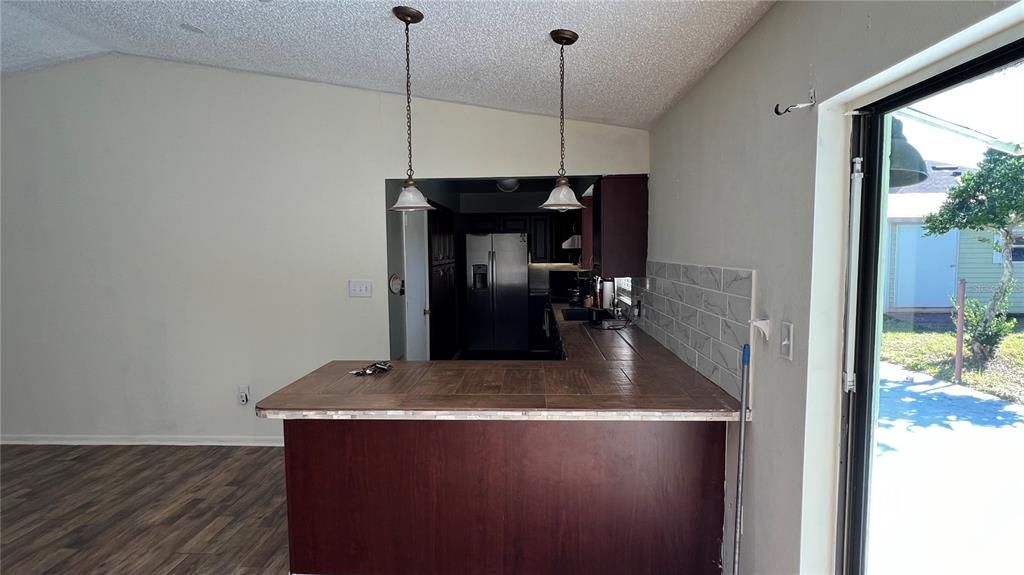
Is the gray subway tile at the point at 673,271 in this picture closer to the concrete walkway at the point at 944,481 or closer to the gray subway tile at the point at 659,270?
the gray subway tile at the point at 659,270

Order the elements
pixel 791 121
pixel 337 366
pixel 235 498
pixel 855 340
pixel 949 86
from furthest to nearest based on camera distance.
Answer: pixel 235 498 → pixel 337 366 → pixel 791 121 → pixel 855 340 → pixel 949 86

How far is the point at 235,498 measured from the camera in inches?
116

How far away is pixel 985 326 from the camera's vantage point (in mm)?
1089

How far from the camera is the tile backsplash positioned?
196cm

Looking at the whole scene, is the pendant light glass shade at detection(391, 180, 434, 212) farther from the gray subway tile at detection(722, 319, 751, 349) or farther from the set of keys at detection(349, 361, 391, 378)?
the gray subway tile at detection(722, 319, 751, 349)

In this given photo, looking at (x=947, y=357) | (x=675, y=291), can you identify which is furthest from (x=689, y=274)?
(x=947, y=357)

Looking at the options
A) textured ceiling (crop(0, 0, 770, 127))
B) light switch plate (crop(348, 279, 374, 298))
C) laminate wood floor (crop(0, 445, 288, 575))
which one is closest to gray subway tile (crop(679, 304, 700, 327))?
textured ceiling (crop(0, 0, 770, 127))

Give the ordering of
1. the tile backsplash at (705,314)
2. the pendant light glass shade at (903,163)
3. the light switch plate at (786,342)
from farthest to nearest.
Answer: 1. the tile backsplash at (705,314)
2. the light switch plate at (786,342)
3. the pendant light glass shade at (903,163)

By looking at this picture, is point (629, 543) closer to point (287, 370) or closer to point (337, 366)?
point (337, 366)

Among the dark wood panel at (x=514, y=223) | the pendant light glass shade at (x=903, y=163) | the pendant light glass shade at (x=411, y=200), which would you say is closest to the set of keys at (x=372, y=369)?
the pendant light glass shade at (x=411, y=200)

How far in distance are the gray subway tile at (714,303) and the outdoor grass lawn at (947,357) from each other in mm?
772

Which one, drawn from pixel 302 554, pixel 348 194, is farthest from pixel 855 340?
pixel 348 194

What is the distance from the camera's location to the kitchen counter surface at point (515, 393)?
188cm

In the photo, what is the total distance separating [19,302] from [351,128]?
2.85m
